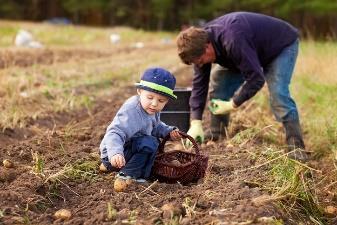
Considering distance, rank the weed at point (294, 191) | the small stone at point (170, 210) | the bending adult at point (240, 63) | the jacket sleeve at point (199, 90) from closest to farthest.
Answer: the small stone at point (170, 210) < the weed at point (294, 191) < the bending adult at point (240, 63) < the jacket sleeve at point (199, 90)

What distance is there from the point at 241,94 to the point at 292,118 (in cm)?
64

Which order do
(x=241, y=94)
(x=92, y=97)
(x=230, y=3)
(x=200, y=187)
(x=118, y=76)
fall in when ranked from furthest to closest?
(x=230, y=3) < (x=118, y=76) < (x=92, y=97) < (x=241, y=94) < (x=200, y=187)

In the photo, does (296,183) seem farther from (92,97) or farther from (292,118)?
(92,97)

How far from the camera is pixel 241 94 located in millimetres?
4375

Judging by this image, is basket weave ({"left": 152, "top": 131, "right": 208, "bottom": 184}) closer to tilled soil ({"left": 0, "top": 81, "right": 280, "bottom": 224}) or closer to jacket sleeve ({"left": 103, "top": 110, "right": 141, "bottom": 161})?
tilled soil ({"left": 0, "top": 81, "right": 280, "bottom": 224})

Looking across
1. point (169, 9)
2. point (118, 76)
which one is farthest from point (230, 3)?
point (118, 76)

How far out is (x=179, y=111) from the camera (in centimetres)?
501

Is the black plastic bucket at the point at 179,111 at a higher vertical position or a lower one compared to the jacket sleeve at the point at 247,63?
lower

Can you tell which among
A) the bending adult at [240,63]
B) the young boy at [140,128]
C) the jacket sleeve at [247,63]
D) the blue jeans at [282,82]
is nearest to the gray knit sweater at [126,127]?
the young boy at [140,128]

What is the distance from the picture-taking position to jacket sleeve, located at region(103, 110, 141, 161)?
10.8ft

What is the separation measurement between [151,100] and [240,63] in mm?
1110

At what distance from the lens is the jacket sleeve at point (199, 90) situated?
15.6ft

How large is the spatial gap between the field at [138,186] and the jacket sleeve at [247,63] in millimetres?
321

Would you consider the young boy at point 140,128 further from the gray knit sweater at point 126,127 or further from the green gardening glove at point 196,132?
the green gardening glove at point 196,132
